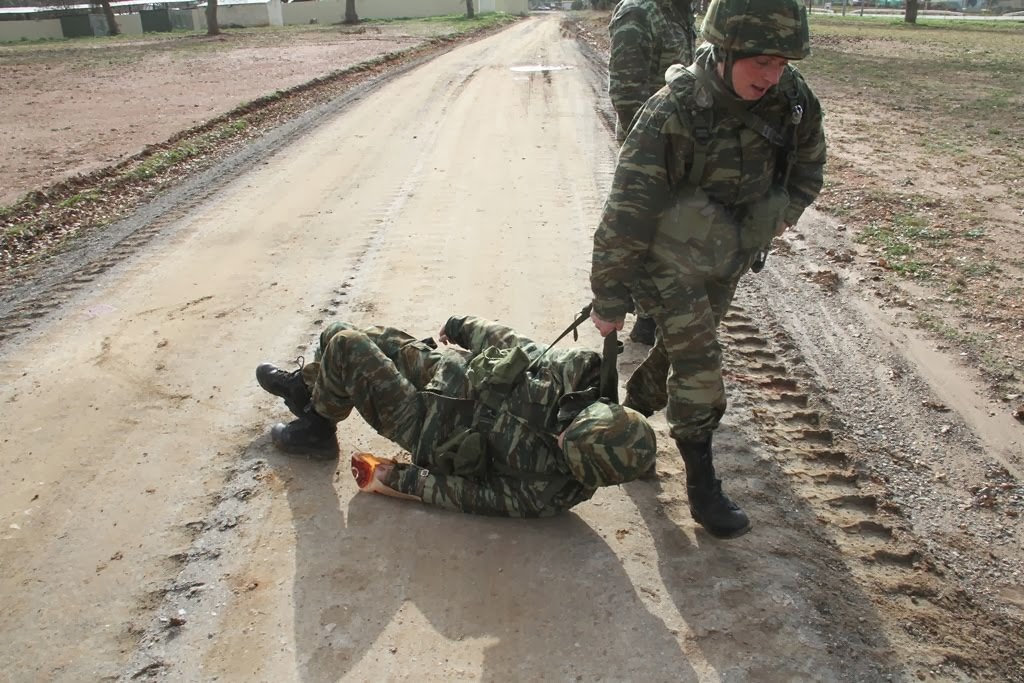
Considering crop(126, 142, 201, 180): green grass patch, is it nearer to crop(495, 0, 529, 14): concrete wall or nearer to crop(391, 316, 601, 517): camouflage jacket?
crop(391, 316, 601, 517): camouflage jacket

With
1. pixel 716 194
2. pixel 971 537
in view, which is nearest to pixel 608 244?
pixel 716 194

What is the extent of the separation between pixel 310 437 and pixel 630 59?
8.97ft

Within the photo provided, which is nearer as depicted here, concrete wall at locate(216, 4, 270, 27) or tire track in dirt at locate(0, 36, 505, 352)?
tire track in dirt at locate(0, 36, 505, 352)

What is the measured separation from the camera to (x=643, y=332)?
5113mm

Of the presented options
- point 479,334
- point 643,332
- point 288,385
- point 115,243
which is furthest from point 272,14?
point 479,334

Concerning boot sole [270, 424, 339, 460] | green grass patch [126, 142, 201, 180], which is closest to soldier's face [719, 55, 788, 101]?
boot sole [270, 424, 339, 460]

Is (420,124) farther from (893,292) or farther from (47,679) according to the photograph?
(47,679)

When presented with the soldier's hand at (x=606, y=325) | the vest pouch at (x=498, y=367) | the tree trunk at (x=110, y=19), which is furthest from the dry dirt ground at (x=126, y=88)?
the tree trunk at (x=110, y=19)

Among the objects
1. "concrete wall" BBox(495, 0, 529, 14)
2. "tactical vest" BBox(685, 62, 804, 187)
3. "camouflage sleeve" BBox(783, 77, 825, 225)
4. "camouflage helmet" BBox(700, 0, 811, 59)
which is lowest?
"camouflage sleeve" BBox(783, 77, 825, 225)

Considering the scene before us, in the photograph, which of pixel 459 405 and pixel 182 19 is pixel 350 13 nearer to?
pixel 182 19

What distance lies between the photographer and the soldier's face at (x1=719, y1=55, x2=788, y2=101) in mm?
2797

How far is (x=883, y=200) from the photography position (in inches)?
299

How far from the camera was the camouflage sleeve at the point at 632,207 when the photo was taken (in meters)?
2.94

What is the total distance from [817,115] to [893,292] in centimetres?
287
